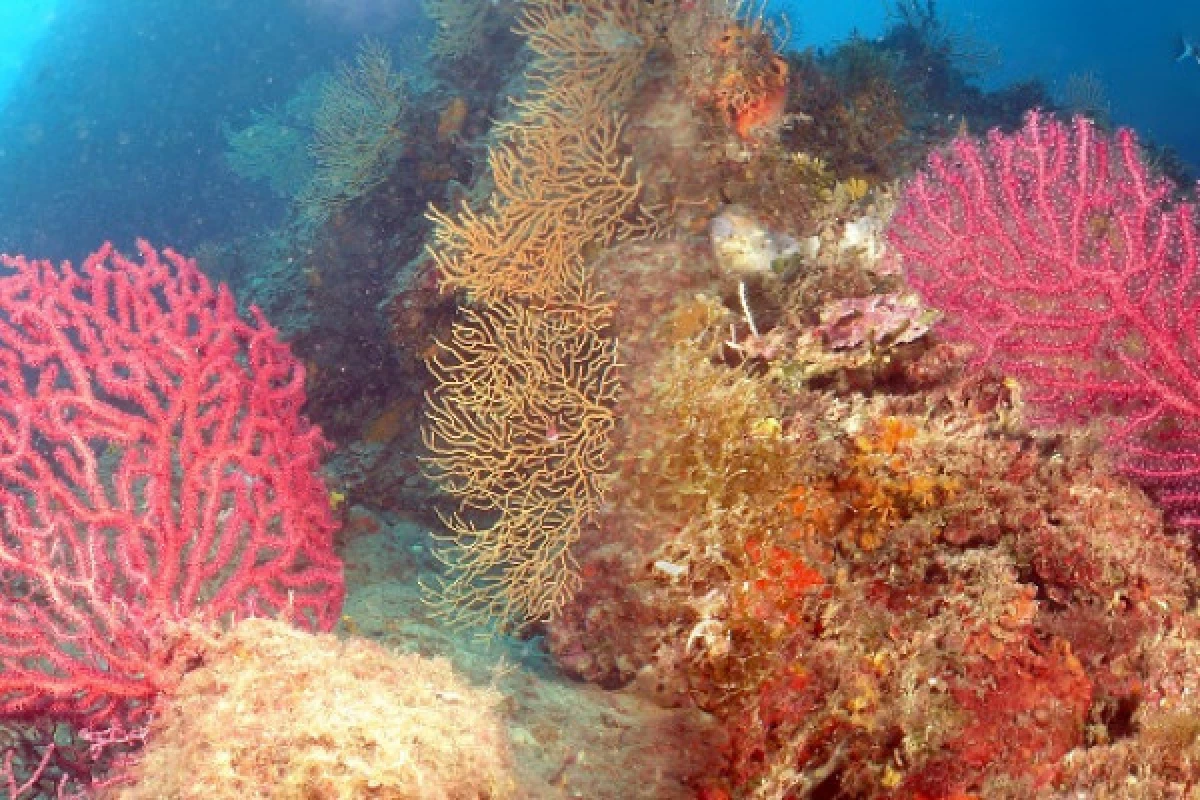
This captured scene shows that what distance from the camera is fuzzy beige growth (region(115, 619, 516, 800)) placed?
194cm

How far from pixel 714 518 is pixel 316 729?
1980 millimetres

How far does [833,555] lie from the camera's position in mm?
3166

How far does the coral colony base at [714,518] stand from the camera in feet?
8.06

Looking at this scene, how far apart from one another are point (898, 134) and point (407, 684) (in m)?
7.43

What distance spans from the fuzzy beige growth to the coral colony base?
0.01m

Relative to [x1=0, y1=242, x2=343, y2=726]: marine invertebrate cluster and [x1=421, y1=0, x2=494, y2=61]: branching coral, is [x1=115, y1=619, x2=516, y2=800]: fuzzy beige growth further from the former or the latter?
[x1=421, y1=0, x2=494, y2=61]: branching coral

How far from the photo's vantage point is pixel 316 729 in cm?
199

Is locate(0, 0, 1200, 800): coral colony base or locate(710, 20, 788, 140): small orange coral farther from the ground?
locate(710, 20, 788, 140): small orange coral

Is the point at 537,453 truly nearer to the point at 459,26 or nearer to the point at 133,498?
the point at 133,498

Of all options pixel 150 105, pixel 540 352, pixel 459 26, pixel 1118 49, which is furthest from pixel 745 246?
pixel 1118 49

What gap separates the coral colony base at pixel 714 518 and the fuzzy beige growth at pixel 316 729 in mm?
13

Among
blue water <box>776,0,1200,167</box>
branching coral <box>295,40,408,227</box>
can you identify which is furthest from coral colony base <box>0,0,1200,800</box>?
blue water <box>776,0,1200,167</box>

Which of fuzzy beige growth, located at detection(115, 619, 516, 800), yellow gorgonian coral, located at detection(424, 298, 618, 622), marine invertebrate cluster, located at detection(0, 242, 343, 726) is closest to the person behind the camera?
fuzzy beige growth, located at detection(115, 619, 516, 800)

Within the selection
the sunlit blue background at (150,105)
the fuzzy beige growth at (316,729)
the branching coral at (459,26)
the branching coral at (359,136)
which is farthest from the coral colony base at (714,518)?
the sunlit blue background at (150,105)
